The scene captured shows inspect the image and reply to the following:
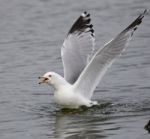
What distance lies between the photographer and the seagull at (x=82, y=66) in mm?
11773

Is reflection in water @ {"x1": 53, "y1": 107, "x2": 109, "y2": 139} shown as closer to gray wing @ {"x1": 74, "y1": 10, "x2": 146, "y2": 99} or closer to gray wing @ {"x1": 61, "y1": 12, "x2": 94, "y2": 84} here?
gray wing @ {"x1": 74, "y1": 10, "x2": 146, "y2": 99}

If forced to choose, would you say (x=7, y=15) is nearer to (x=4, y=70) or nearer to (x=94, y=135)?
(x=4, y=70)

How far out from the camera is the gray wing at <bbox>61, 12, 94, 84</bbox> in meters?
12.6

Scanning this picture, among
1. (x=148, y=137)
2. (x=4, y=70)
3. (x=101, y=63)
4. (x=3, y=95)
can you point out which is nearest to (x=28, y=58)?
(x=4, y=70)

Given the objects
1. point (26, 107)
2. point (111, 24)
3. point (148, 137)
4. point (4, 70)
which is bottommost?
point (148, 137)

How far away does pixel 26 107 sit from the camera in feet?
40.5

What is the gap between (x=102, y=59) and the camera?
467 inches

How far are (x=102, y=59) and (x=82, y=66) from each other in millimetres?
883

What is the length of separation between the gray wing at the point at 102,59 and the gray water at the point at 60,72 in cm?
39

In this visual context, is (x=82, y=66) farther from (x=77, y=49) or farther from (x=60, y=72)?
(x=60, y=72)

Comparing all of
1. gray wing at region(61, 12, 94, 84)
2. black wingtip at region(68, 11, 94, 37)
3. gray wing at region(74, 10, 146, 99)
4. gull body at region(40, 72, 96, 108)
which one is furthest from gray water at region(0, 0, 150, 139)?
black wingtip at region(68, 11, 94, 37)

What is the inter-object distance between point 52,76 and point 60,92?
0.31m

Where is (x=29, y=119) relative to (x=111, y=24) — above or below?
below

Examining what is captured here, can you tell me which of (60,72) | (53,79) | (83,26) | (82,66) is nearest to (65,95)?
(53,79)
